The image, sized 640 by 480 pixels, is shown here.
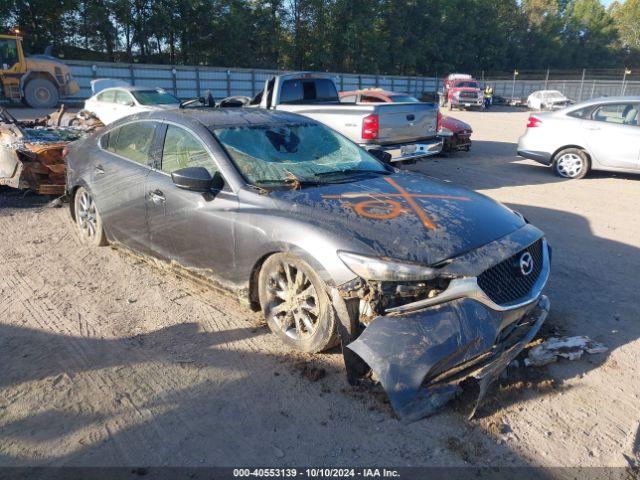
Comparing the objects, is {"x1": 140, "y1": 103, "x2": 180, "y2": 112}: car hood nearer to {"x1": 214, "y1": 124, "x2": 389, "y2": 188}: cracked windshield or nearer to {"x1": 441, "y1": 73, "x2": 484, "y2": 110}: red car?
{"x1": 214, "y1": 124, "x2": 389, "y2": 188}: cracked windshield

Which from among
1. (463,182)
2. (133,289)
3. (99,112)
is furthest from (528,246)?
(99,112)

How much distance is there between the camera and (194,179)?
11.9 ft

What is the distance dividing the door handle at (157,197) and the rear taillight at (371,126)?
496 centimetres

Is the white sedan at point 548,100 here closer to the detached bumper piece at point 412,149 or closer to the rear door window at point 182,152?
the detached bumper piece at point 412,149

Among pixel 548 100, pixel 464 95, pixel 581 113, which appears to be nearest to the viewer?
pixel 581 113

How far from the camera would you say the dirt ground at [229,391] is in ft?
8.27

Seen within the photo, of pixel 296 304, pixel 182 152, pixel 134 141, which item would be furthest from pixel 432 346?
pixel 134 141

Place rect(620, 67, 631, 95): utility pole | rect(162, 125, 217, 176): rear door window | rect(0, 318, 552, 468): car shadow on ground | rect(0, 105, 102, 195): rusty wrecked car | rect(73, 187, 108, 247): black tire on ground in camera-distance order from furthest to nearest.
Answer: rect(620, 67, 631, 95): utility pole → rect(0, 105, 102, 195): rusty wrecked car → rect(73, 187, 108, 247): black tire on ground → rect(162, 125, 217, 176): rear door window → rect(0, 318, 552, 468): car shadow on ground

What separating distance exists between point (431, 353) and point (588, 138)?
28.0 feet

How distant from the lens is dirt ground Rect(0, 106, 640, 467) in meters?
2.52

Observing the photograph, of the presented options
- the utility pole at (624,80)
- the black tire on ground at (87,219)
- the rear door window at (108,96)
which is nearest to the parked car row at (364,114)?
the black tire on ground at (87,219)

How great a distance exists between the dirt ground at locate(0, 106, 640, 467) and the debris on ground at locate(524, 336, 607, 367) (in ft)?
0.19

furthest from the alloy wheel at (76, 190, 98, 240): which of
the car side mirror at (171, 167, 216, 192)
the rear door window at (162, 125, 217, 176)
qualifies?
the car side mirror at (171, 167, 216, 192)

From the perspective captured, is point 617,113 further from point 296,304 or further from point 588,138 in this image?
point 296,304
